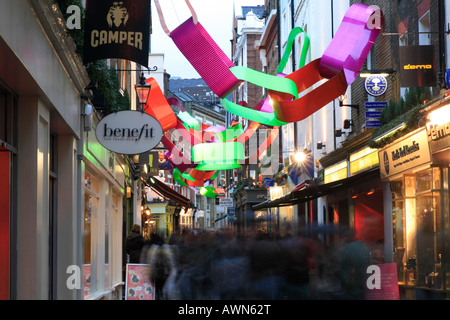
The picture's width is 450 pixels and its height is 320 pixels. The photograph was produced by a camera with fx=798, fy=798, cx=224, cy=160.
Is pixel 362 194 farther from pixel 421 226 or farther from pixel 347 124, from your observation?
pixel 421 226

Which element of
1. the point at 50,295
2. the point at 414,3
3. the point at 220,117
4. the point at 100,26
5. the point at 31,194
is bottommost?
the point at 50,295

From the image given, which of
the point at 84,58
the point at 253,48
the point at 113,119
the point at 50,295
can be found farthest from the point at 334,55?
the point at 253,48

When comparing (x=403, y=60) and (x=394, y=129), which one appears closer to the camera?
(x=403, y=60)

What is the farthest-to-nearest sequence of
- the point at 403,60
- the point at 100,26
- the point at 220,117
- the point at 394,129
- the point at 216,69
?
the point at 220,117
the point at 394,129
the point at 403,60
the point at 216,69
the point at 100,26

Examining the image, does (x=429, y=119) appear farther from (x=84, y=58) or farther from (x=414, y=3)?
(x=84, y=58)

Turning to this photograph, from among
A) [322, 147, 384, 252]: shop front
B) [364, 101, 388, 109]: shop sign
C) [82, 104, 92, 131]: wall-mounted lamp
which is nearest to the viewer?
[82, 104, 92, 131]: wall-mounted lamp

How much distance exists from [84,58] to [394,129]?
844cm

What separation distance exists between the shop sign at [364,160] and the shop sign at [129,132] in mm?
9529

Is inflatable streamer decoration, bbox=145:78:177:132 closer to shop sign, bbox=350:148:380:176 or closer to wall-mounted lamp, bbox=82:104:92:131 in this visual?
shop sign, bbox=350:148:380:176

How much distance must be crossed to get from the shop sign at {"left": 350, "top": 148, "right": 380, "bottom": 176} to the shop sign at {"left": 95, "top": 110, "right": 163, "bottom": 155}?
31.3 ft

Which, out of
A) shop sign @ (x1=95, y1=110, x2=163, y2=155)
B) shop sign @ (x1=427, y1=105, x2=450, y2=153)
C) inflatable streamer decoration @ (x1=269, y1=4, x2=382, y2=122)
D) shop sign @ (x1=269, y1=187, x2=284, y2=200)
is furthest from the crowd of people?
shop sign @ (x1=269, y1=187, x2=284, y2=200)

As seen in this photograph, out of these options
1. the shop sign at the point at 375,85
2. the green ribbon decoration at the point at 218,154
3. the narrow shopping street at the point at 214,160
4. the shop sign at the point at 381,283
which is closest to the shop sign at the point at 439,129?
the narrow shopping street at the point at 214,160

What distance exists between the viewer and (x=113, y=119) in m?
12.8

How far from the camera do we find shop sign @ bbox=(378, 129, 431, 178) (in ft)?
53.6
